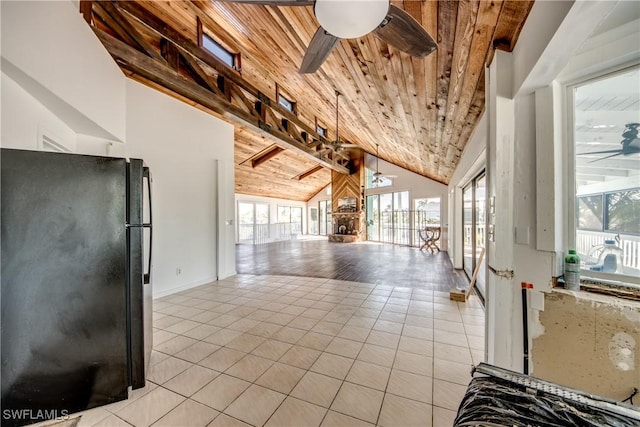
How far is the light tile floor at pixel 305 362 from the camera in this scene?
160cm

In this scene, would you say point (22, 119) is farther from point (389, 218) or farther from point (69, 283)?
point (389, 218)

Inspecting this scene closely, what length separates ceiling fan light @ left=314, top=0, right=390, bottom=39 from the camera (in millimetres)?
1179

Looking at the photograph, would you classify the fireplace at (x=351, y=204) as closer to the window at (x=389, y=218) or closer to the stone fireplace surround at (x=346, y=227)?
the stone fireplace surround at (x=346, y=227)

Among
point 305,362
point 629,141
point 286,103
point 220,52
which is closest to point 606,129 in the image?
point 629,141

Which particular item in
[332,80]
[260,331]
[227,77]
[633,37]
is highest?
[227,77]

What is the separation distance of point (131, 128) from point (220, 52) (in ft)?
5.77

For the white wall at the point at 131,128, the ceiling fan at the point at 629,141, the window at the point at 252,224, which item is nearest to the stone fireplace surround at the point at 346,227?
the window at the point at 252,224

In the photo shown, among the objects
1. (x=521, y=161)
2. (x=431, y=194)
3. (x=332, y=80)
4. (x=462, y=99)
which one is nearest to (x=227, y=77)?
(x=332, y=80)

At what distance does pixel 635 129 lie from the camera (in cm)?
130

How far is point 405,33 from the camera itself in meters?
1.54

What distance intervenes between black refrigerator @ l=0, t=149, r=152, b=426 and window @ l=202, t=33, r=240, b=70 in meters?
2.74

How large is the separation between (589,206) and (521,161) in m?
0.46

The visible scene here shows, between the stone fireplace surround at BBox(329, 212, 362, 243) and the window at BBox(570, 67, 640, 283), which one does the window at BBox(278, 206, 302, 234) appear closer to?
the stone fireplace surround at BBox(329, 212, 362, 243)

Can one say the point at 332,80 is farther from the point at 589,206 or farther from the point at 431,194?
the point at 431,194
